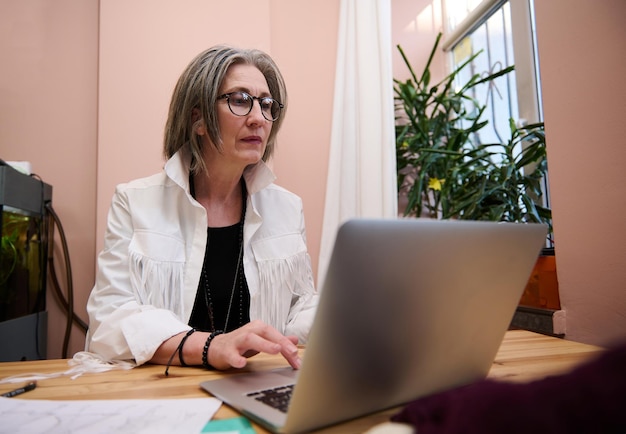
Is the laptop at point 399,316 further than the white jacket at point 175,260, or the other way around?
the white jacket at point 175,260

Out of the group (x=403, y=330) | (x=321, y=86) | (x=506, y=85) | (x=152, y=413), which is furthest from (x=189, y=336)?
(x=506, y=85)

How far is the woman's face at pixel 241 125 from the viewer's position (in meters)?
1.30

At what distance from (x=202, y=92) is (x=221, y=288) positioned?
→ 0.58 meters

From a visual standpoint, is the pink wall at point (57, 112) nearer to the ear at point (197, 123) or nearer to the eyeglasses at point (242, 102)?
the ear at point (197, 123)

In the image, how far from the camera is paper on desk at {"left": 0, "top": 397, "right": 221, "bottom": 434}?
0.47 metres

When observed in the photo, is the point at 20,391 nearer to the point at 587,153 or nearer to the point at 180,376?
the point at 180,376

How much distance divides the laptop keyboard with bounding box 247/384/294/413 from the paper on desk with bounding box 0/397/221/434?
0.05m

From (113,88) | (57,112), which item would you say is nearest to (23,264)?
(57,112)

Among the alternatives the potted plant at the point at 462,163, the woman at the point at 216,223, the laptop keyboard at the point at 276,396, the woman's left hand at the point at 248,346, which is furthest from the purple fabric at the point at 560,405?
the potted plant at the point at 462,163

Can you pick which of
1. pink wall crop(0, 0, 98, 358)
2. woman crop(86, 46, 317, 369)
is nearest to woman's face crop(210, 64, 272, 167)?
woman crop(86, 46, 317, 369)

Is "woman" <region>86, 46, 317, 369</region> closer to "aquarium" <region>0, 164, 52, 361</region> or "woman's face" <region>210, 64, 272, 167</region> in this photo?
"woman's face" <region>210, 64, 272, 167</region>

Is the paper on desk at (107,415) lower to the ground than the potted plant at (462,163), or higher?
lower

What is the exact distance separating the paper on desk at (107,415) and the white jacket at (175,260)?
286 millimetres

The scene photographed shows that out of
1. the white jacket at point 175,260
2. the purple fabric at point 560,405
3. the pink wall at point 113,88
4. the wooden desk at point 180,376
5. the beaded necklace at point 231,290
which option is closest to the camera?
the purple fabric at point 560,405
